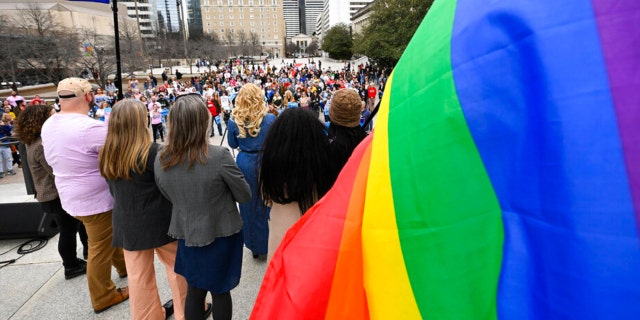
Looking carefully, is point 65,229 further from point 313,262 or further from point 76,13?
point 76,13

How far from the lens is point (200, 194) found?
90.4 inches

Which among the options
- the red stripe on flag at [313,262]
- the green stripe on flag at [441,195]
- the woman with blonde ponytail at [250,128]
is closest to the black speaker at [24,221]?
the woman with blonde ponytail at [250,128]

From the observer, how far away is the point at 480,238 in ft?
2.90

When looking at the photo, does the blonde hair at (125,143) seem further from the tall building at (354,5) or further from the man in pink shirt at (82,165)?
the tall building at (354,5)

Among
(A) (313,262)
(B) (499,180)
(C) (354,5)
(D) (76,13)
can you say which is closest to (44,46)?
(D) (76,13)

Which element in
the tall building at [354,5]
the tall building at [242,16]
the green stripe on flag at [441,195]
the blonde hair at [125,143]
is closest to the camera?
the green stripe on flag at [441,195]

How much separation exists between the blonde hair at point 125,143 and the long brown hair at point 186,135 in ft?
1.25

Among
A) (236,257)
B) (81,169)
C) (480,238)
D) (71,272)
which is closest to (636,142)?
(480,238)

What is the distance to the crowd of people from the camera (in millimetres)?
2301

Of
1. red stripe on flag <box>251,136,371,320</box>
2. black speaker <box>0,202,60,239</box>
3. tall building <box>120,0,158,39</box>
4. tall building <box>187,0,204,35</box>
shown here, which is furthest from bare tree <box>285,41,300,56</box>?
red stripe on flag <box>251,136,371,320</box>

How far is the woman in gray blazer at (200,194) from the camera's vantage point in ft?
7.45

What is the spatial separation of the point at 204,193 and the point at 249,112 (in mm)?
1412

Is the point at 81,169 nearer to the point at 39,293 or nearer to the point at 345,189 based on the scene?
the point at 39,293

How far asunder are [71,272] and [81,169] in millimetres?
1567
